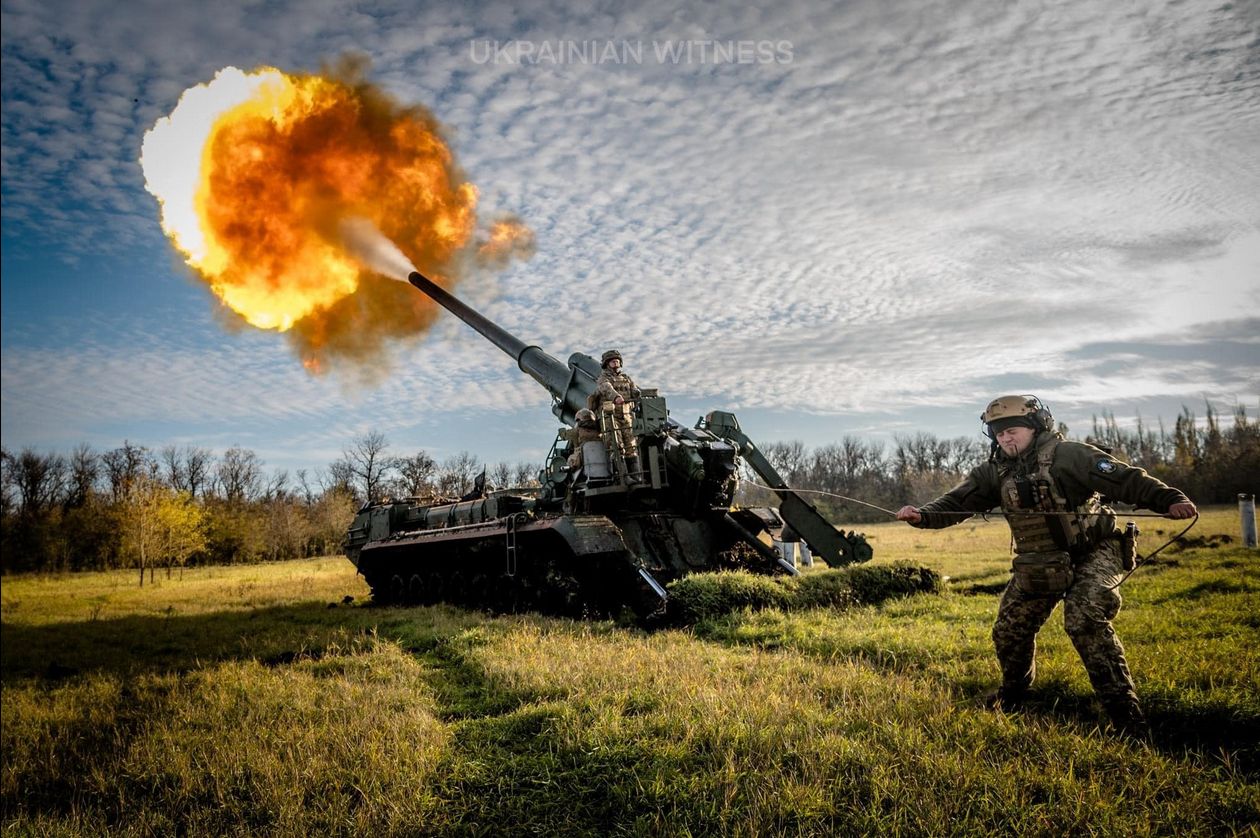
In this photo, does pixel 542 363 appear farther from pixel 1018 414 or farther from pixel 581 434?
pixel 1018 414

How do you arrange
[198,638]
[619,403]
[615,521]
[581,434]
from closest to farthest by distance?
[619,403], [615,521], [581,434], [198,638]

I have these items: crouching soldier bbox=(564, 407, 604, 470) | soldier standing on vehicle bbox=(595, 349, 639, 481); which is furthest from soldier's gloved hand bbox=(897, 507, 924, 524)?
crouching soldier bbox=(564, 407, 604, 470)

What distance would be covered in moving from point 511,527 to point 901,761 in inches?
319

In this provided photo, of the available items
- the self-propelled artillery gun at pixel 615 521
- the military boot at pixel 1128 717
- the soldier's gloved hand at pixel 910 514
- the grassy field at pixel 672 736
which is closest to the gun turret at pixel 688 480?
the self-propelled artillery gun at pixel 615 521

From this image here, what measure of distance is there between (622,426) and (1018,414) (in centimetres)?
621

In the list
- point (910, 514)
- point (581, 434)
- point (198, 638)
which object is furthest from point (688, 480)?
point (198, 638)

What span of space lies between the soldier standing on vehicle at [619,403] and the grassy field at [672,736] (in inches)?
108

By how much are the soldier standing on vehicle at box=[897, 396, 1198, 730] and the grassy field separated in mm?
297

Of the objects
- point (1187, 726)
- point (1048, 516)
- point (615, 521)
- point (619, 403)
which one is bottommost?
point (1187, 726)

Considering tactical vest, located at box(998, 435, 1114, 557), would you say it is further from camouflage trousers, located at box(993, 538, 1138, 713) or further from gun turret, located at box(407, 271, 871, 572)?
gun turret, located at box(407, 271, 871, 572)

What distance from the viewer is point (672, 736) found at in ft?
14.8

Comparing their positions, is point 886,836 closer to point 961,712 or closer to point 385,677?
point 961,712

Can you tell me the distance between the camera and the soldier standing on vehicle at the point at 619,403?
10422 mm

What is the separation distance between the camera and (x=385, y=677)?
23.3 feet
